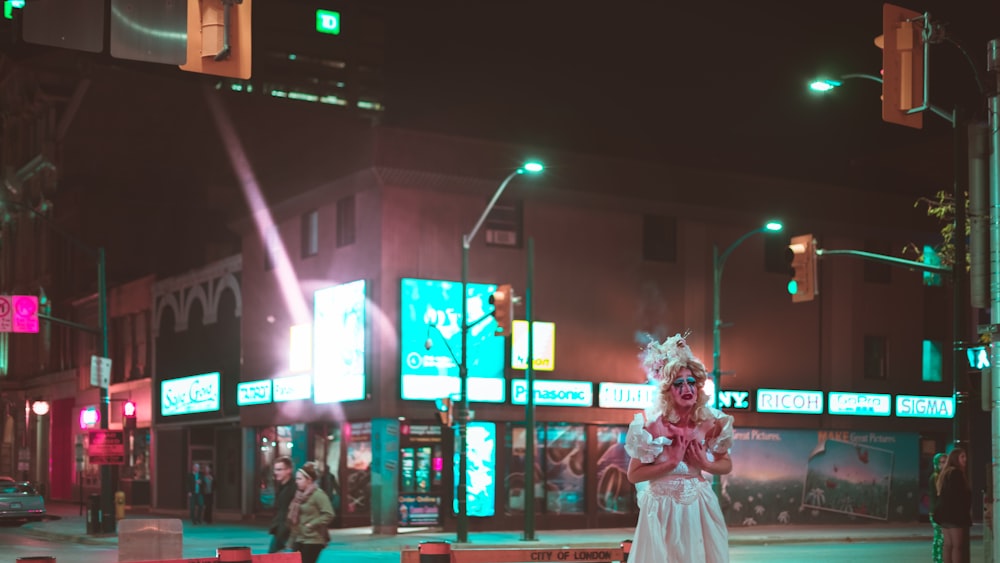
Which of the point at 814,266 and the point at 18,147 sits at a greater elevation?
the point at 18,147

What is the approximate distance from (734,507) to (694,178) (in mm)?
10193

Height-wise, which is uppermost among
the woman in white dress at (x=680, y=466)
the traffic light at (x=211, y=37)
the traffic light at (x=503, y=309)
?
the traffic light at (x=211, y=37)

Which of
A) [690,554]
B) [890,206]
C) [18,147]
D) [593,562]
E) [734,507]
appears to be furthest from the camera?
[18,147]

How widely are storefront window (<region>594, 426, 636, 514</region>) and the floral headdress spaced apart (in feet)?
99.7

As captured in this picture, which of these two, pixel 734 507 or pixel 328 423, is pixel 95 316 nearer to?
pixel 328 423

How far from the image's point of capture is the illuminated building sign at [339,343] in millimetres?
35750

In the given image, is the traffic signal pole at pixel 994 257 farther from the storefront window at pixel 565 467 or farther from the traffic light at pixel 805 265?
the storefront window at pixel 565 467

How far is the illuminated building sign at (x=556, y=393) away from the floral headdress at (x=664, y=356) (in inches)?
1137

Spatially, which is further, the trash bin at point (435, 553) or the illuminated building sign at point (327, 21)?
the illuminated building sign at point (327, 21)

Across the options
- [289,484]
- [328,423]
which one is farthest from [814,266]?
[328,423]

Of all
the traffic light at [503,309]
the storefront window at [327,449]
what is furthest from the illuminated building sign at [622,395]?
the traffic light at [503,309]

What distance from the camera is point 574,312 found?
3834 centimetres

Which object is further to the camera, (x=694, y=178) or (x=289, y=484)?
(x=694, y=178)

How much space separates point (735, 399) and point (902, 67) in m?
28.6
